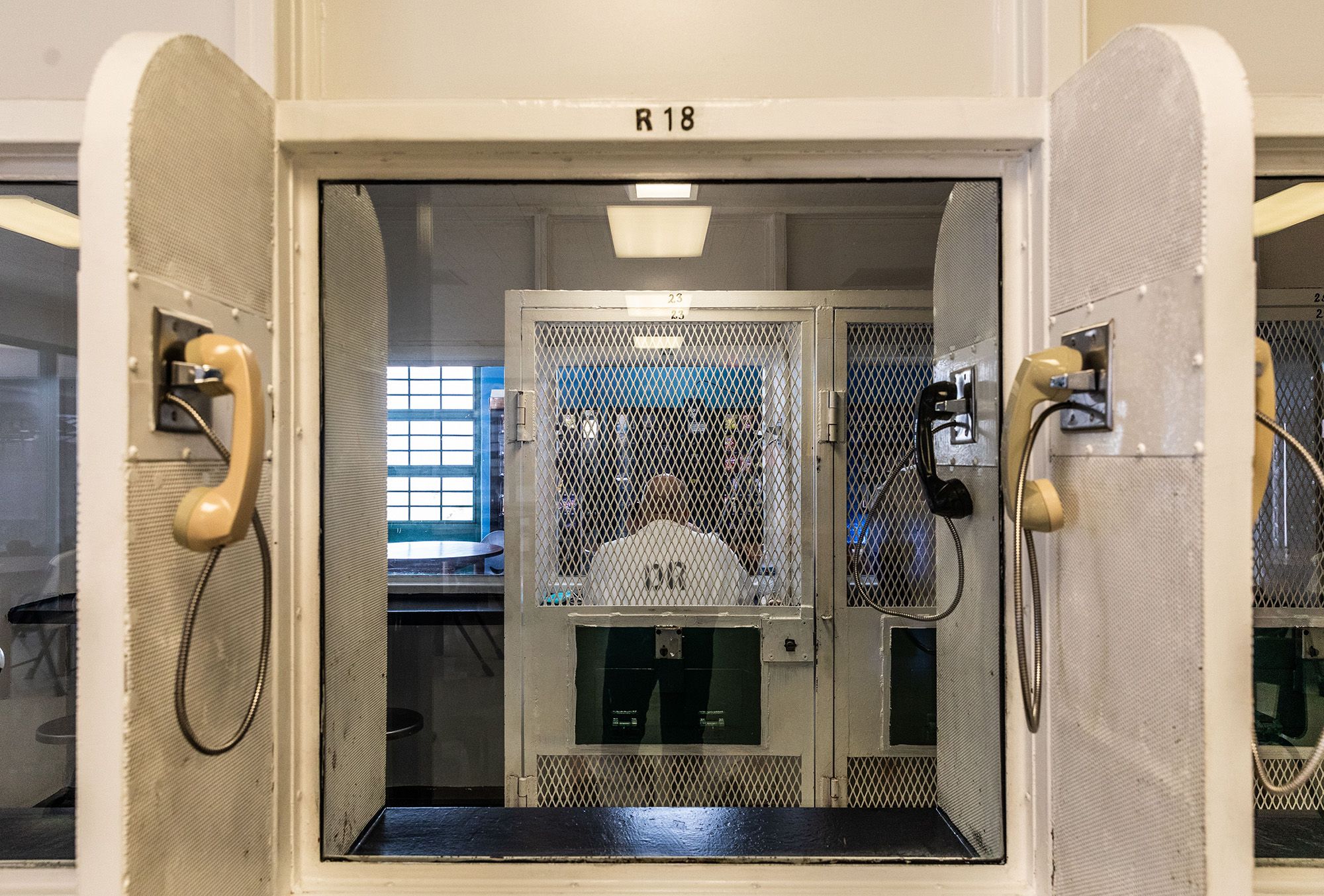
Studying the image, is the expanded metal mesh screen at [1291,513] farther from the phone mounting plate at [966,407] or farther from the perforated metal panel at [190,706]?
the perforated metal panel at [190,706]

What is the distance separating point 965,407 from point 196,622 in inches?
47.2

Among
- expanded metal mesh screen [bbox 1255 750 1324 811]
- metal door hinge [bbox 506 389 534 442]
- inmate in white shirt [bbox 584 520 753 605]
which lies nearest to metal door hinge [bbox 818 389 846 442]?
inmate in white shirt [bbox 584 520 753 605]

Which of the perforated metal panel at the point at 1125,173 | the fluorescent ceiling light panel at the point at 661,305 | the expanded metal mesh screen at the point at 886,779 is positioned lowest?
the expanded metal mesh screen at the point at 886,779

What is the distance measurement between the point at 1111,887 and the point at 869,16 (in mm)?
1151

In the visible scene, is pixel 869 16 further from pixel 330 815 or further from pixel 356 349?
pixel 330 815

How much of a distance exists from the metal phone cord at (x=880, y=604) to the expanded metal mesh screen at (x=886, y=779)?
19.6 inches

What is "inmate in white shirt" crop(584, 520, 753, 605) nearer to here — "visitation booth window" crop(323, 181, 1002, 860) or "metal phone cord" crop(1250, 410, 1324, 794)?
"visitation booth window" crop(323, 181, 1002, 860)

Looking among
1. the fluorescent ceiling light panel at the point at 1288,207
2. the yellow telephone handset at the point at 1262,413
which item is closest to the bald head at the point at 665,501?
the fluorescent ceiling light panel at the point at 1288,207

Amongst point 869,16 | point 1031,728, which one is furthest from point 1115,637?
point 869,16

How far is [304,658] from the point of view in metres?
1.04

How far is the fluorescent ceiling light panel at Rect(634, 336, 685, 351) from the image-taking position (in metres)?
2.21

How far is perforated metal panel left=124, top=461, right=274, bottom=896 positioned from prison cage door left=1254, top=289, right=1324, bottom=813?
2.33 metres

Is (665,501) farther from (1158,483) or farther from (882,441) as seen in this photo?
(1158,483)

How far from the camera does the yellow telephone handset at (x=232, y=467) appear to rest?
28.9 inches
